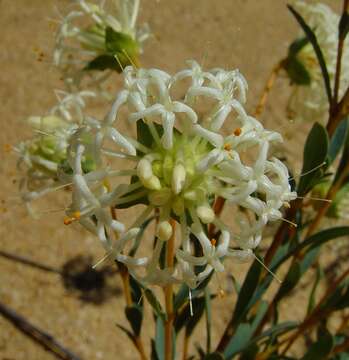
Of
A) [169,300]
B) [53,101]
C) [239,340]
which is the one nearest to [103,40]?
[169,300]

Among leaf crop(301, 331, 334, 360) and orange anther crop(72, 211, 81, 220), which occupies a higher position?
orange anther crop(72, 211, 81, 220)

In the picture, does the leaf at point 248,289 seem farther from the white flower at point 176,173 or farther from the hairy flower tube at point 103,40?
the hairy flower tube at point 103,40

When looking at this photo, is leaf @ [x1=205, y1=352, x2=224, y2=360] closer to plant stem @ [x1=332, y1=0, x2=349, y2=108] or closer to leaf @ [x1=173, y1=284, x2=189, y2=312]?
leaf @ [x1=173, y1=284, x2=189, y2=312]

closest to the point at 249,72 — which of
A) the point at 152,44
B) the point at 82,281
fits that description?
the point at 152,44

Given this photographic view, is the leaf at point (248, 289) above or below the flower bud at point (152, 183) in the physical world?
below

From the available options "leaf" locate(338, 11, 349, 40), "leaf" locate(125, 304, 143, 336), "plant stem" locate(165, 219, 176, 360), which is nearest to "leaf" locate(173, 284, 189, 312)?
"plant stem" locate(165, 219, 176, 360)

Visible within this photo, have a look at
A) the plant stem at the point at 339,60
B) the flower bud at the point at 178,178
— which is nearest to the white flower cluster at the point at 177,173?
the flower bud at the point at 178,178

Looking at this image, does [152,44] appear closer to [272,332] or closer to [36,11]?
[36,11]
